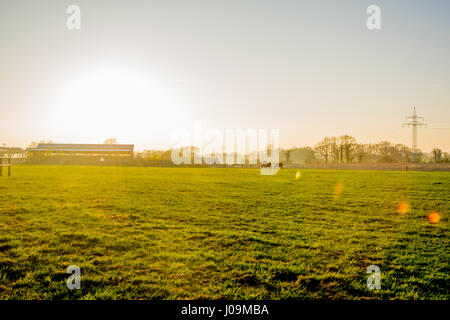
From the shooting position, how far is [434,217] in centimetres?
920

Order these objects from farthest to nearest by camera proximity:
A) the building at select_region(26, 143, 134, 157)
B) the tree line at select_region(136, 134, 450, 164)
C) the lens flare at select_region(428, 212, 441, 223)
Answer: the tree line at select_region(136, 134, 450, 164) → the building at select_region(26, 143, 134, 157) → the lens flare at select_region(428, 212, 441, 223)

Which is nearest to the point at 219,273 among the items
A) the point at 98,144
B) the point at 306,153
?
the point at 98,144

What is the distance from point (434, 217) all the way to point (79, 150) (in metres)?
96.7

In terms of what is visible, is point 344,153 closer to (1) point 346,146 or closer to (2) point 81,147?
(1) point 346,146

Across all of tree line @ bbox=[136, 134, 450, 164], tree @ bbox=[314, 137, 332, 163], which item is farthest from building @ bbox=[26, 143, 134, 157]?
tree @ bbox=[314, 137, 332, 163]

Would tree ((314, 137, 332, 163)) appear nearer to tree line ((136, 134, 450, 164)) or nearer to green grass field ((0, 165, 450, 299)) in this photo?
tree line ((136, 134, 450, 164))

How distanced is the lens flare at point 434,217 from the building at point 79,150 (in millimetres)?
88039

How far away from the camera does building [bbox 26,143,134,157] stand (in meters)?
88.6

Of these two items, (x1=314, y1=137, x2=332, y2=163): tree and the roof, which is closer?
the roof

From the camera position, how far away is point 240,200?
12.5 m

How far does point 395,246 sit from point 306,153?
419ft

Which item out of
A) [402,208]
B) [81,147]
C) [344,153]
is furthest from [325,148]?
[402,208]

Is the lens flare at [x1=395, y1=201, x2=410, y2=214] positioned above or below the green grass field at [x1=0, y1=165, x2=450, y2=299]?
below

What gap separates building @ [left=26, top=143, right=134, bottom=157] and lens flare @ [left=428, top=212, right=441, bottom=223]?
8804cm
